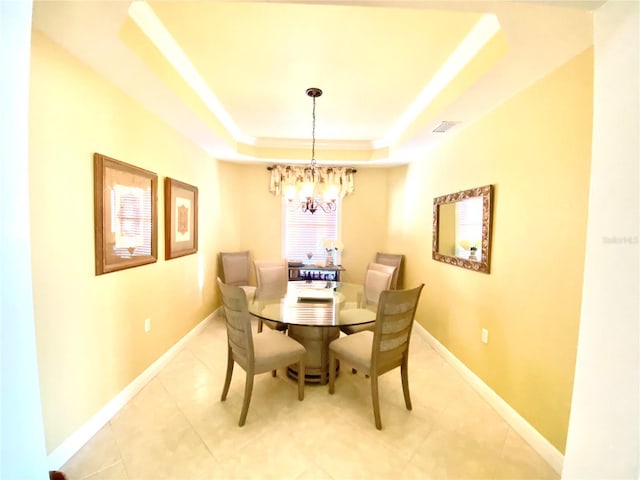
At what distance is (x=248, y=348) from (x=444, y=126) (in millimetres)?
2622

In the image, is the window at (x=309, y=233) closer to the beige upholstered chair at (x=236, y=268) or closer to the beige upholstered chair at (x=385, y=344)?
the beige upholstered chair at (x=236, y=268)

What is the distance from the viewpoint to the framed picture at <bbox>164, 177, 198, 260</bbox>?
2648mm

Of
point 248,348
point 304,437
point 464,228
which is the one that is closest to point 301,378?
point 304,437

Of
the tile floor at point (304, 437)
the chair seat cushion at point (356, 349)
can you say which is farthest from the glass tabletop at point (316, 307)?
the tile floor at point (304, 437)

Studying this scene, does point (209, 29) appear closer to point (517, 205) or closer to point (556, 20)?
point (556, 20)

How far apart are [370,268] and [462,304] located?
1.13 meters

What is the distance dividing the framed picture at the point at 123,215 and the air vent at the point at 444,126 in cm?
271

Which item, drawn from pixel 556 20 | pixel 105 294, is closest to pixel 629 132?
pixel 556 20

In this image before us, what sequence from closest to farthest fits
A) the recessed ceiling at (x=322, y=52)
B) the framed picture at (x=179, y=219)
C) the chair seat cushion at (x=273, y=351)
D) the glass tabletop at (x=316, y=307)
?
the recessed ceiling at (x=322, y=52), the chair seat cushion at (x=273, y=351), the glass tabletop at (x=316, y=307), the framed picture at (x=179, y=219)

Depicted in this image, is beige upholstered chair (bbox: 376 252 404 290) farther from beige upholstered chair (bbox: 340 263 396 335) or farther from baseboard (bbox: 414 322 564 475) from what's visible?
baseboard (bbox: 414 322 564 475)

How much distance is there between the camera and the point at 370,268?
11.2ft

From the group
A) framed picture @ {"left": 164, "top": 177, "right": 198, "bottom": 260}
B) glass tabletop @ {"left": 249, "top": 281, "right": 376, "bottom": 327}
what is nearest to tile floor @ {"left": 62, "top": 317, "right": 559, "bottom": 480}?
glass tabletop @ {"left": 249, "top": 281, "right": 376, "bottom": 327}

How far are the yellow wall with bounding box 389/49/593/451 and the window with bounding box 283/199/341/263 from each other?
2.27 meters

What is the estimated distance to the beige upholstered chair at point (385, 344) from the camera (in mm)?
1833
